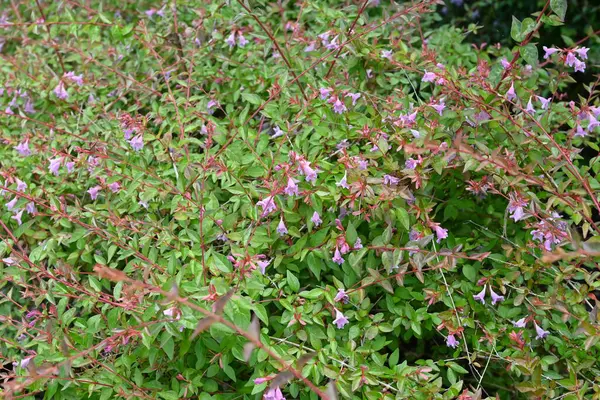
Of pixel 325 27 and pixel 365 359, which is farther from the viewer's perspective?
pixel 325 27

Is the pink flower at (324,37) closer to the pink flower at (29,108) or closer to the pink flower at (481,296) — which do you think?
the pink flower at (481,296)

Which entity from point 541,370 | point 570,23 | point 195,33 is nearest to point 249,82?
point 195,33

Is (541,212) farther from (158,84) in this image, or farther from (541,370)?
(158,84)

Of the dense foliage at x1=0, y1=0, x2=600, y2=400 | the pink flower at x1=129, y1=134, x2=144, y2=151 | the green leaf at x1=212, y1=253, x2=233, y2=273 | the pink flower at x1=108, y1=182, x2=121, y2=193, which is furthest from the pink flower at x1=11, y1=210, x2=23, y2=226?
the green leaf at x1=212, y1=253, x2=233, y2=273

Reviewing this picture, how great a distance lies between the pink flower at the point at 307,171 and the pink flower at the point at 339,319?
1.39ft

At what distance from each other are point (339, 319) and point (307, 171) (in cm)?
47

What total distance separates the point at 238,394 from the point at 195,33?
1662 mm

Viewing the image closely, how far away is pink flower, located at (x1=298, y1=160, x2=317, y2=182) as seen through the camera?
2016mm

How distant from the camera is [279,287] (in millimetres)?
2104

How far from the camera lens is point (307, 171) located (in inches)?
79.8

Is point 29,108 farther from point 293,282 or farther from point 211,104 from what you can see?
point 293,282

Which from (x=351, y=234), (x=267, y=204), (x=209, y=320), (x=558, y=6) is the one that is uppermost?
(x=558, y=6)

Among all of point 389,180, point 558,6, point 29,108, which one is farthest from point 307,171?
point 29,108

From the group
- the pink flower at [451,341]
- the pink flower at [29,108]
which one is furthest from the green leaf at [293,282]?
the pink flower at [29,108]
